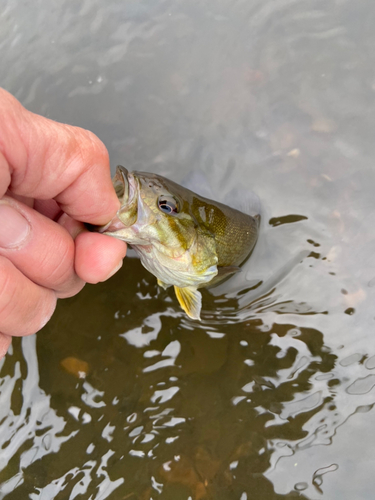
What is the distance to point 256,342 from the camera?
10.6ft

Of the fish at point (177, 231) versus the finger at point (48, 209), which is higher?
the finger at point (48, 209)

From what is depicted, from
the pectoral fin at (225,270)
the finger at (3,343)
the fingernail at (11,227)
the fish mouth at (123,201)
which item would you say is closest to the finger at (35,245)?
the fingernail at (11,227)

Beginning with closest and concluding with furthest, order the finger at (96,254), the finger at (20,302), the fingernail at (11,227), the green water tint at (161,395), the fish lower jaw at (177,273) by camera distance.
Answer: the fingernail at (11,227), the finger at (20,302), the finger at (96,254), the fish lower jaw at (177,273), the green water tint at (161,395)

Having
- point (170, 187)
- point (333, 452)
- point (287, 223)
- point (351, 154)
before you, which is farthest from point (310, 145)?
point (333, 452)

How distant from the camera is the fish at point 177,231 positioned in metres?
2.22

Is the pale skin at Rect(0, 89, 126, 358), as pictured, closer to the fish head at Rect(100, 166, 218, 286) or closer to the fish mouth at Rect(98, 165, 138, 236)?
→ the fish mouth at Rect(98, 165, 138, 236)

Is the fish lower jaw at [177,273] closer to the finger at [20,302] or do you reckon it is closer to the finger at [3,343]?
the finger at [20,302]

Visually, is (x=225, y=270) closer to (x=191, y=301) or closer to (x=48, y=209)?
(x=191, y=301)

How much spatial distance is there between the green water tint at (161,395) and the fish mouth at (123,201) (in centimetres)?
134

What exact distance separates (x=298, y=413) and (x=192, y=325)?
113 centimetres

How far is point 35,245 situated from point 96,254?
0.33 metres

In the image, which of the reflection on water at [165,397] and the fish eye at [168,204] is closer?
the fish eye at [168,204]

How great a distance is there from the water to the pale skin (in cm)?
117

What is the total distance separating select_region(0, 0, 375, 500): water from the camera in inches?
113
